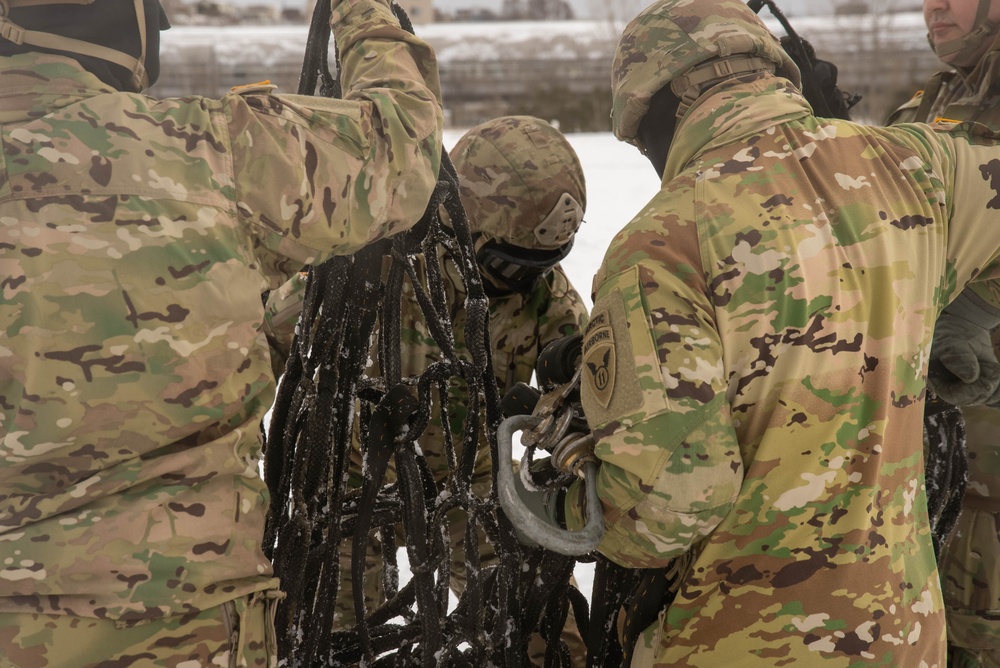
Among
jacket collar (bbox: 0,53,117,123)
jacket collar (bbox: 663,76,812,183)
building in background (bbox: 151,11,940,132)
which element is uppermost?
jacket collar (bbox: 0,53,117,123)

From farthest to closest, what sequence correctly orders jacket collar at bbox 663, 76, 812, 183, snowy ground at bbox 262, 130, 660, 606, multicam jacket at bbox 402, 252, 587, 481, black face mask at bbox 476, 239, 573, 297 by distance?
snowy ground at bbox 262, 130, 660, 606 < multicam jacket at bbox 402, 252, 587, 481 < black face mask at bbox 476, 239, 573, 297 < jacket collar at bbox 663, 76, 812, 183

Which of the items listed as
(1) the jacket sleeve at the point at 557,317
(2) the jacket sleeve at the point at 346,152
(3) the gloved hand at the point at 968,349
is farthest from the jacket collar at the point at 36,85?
(3) the gloved hand at the point at 968,349

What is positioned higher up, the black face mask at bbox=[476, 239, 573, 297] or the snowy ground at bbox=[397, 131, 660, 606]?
the black face mask at bbox=[476, 239, 573, 297]

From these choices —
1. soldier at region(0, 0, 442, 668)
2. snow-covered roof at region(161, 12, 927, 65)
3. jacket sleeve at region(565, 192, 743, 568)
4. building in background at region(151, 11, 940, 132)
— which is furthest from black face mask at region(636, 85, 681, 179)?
snow-covered roof at region(161, 12, 927, 65)

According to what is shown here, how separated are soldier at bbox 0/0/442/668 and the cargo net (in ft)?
1.04

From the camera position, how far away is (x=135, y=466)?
1417mm

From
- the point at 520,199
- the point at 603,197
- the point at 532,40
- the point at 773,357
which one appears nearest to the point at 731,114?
the point at 773,357

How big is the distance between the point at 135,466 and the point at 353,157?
0.61m

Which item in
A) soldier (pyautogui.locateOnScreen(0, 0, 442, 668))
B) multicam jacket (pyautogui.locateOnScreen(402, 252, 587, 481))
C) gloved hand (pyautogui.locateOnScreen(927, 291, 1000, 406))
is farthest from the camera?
multicam jacket (pyautogui.locateOnScreen(402, 252, 587, 481))

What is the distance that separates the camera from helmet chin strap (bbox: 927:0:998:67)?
2.34 metres

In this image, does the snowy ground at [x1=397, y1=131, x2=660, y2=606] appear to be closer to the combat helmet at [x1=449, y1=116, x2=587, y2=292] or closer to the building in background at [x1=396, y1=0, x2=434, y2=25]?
the combat helmet at [x1=449, y1=116, x2=587, y2=292]

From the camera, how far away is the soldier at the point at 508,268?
2625 mm

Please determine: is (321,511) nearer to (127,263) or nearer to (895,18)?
(127,263)

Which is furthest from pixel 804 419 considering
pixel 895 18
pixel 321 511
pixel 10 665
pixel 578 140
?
pixel 895 18
